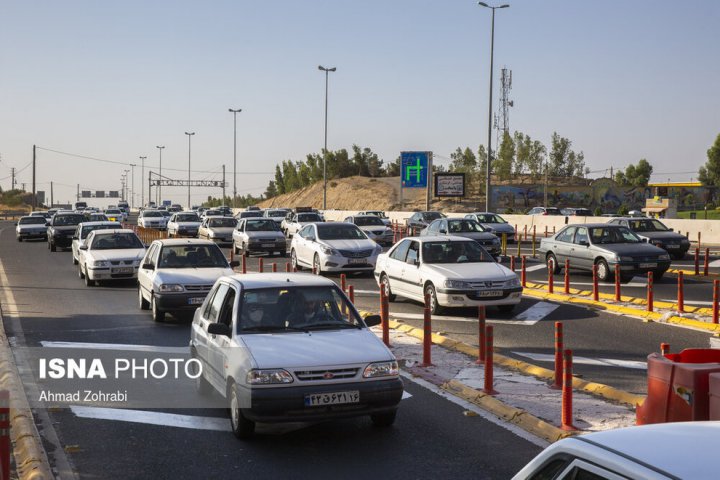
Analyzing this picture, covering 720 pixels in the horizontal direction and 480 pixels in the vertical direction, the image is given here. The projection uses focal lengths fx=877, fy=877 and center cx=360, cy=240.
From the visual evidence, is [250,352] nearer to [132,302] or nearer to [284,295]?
[284,295]

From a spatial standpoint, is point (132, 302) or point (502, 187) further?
point (502, 187)

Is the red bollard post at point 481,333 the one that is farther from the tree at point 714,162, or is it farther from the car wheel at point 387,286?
the tree at point 714,162

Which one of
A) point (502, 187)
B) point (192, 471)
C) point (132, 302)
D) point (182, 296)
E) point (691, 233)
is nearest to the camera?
point (192, 471)

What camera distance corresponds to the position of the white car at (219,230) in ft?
130

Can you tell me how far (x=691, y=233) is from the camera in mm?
40938

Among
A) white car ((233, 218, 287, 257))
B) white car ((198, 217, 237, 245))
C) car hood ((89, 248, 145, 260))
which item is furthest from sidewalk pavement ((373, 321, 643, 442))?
white car ((198, 217, 237, 245))

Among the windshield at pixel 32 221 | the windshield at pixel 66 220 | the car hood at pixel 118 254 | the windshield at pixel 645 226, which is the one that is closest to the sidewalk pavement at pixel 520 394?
the car hood at pixel 118 254

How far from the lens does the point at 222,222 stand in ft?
135

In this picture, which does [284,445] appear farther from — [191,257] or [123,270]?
[123,270]

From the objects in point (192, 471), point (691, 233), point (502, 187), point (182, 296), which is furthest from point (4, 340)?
point (502, 187)

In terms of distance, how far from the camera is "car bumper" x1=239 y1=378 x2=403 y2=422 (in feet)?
25.6

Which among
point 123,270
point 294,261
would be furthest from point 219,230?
point 123,270

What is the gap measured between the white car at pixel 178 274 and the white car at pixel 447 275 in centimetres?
340

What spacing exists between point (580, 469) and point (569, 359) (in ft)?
17.2
